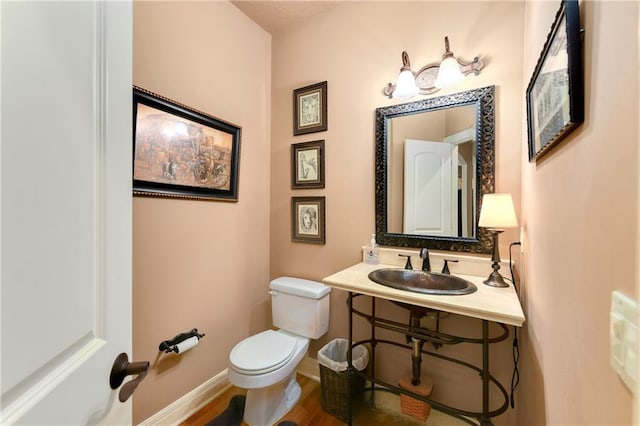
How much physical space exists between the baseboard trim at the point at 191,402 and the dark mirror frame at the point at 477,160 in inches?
58.4

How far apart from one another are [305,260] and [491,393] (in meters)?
1.39

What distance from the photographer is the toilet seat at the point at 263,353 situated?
4.68 ft

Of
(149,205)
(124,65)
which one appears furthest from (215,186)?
(124,65)

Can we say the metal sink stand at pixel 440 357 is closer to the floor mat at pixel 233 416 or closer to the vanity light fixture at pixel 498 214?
the vanity light fixture at pixel 498 214

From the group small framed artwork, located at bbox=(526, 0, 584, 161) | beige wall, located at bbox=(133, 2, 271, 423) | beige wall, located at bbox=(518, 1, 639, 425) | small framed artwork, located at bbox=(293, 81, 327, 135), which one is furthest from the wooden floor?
small framed artwork, located at bbox=(293, 81, 327, 135)

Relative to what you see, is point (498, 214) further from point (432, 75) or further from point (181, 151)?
point (181, 151)

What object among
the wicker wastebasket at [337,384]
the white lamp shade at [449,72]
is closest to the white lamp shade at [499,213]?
the white lamp shade at [449,72]

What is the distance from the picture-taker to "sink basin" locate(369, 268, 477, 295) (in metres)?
1.38

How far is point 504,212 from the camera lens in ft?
4.09

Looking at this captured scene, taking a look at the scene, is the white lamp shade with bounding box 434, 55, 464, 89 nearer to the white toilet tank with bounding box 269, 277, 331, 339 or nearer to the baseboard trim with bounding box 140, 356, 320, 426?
the white toilet tank with bounding box 269, 277, 331, 339

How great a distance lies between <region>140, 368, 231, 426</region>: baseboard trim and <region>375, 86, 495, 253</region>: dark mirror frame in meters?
1.48

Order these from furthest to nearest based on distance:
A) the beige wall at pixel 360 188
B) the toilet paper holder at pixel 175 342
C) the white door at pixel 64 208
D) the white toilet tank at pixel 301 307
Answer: the white toilet tank at pixel 301 307
the toilet paper holder at pixel 175 342
the beige wall at pixel 360 188
the white door at pixel 64 208

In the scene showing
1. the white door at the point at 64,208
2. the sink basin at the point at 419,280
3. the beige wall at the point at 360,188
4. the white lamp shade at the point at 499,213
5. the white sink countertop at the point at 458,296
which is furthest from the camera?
the sink basin at the point at 419,280

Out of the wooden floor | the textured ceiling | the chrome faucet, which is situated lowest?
the wooden floor
